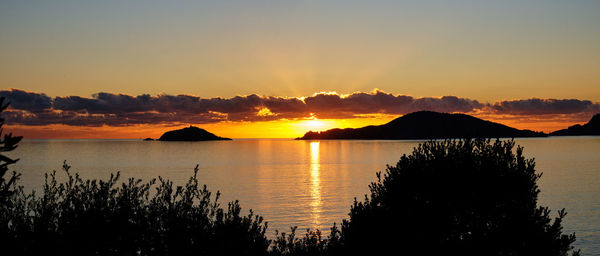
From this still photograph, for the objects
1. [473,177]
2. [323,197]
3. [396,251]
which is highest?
[473,177]

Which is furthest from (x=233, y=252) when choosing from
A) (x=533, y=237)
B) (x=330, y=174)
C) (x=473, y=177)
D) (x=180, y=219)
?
(x=330, y=174)

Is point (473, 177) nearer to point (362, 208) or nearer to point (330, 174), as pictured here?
point (362, 208)

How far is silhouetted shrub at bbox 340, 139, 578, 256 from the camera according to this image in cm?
2314

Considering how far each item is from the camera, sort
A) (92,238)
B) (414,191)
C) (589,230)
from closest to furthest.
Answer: (92,238) < (414,191) < (589,230)

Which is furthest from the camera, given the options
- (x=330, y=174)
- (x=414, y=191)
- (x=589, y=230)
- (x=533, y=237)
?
(x=330, y=174)

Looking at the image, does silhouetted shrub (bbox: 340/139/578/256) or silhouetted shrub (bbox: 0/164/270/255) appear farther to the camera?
silhouetted shrub (bbox: 340/139/578/256)

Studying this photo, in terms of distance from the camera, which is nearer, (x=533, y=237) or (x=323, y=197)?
(x=533, y=237)

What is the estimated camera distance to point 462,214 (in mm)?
23891

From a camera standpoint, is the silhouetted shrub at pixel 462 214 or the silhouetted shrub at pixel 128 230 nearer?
the silhouetted shrub at pixel 128 230

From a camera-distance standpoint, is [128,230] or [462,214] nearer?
[128,230]

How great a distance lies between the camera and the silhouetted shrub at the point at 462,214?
75.9 ft

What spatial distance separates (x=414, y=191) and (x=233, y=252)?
1098 centimetres

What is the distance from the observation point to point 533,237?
2316cm

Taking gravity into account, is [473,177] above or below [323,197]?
above
